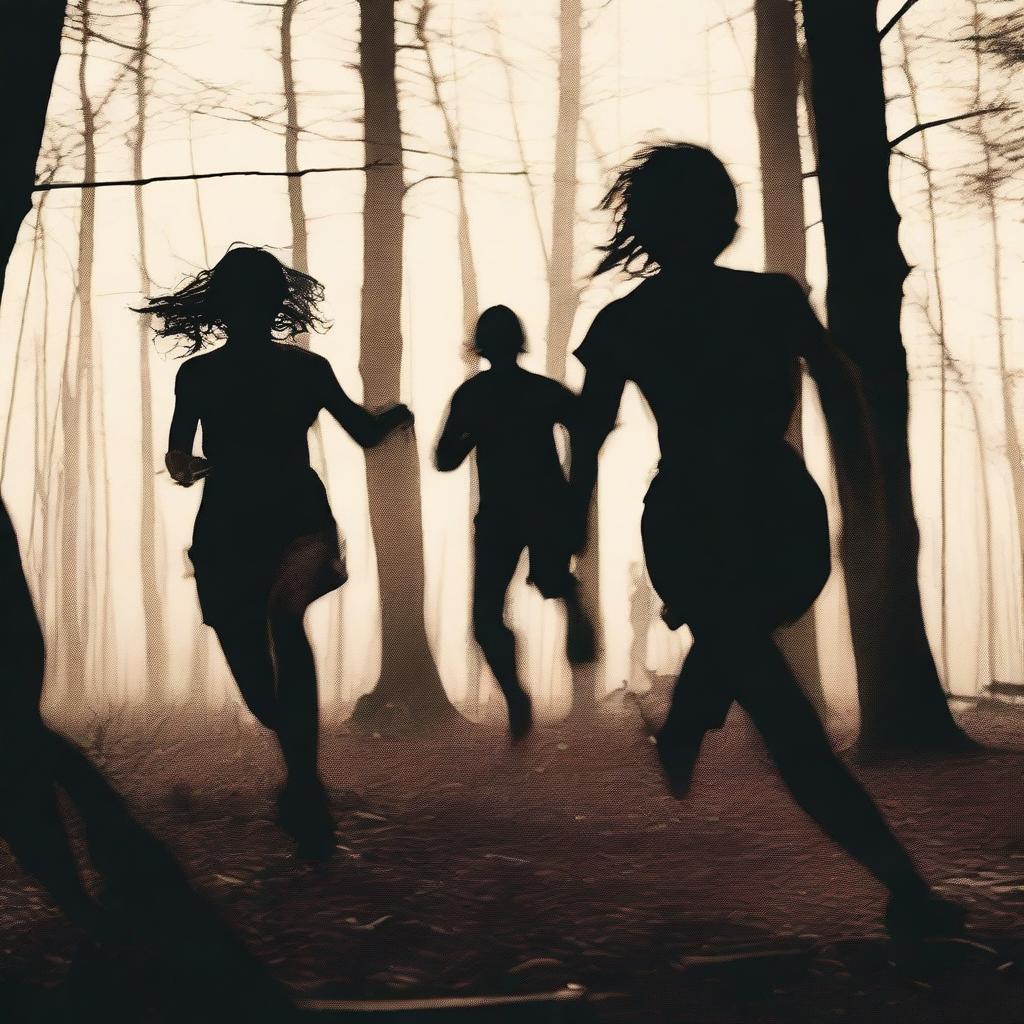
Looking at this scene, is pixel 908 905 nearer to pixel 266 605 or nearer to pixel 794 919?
pixel 794 919

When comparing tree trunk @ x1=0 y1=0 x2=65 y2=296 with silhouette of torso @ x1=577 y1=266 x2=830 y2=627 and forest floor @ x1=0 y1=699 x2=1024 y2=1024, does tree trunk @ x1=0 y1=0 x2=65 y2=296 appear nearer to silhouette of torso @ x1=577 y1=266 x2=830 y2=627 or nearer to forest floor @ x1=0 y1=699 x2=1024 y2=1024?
silhouette of torso @ x1=577 y1=266 x2=830 y2=627

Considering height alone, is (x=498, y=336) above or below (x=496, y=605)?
above

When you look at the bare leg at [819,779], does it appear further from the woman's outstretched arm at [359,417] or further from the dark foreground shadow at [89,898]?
the woman's outstretched arm at [359,417]

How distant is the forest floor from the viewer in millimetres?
2711

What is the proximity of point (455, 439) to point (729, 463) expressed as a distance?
243 centimetres

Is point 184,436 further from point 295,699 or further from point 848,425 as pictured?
point 848,425

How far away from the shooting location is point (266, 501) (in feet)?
12.7

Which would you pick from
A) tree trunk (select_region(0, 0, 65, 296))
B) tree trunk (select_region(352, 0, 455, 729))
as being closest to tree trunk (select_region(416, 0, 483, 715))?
tree trunk (select_region(352, 0, 455, 729))

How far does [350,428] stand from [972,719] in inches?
218

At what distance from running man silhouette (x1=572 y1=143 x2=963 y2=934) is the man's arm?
2.07 m

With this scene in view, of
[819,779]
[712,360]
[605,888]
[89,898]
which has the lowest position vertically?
[605,888]

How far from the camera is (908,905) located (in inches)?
103

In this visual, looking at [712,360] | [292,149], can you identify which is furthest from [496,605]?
[292,149]

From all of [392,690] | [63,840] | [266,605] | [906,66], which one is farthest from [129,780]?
[906,66]
